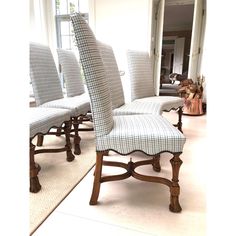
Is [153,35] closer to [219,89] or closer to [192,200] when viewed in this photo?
[192,200]

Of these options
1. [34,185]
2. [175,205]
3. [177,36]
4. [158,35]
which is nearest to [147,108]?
[175,205]

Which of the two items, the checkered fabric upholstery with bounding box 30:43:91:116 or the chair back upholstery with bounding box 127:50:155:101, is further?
the chair back upholstery with bounding box 127:50:155:101

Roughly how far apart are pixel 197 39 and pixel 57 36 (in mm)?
2510

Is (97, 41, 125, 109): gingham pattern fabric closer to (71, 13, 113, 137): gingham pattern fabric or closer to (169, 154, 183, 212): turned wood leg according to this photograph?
(71, 13, 113, 137): gingham pattern fabric

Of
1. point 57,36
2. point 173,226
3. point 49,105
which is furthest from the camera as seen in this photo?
point 57,36

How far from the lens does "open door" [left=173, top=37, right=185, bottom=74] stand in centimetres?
878

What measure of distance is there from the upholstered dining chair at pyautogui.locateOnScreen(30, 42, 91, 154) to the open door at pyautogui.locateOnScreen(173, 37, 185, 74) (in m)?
7.69

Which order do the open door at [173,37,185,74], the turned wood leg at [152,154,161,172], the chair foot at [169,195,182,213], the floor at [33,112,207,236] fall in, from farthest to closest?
the open door at [173,37,185,74], the turned wood leg at [152,154,161,172], the chair foot at [169,195,182,213], the floor at [33,112,207,236]

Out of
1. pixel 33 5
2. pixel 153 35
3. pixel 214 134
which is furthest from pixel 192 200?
pixel 33 5

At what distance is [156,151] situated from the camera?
44.9 inches

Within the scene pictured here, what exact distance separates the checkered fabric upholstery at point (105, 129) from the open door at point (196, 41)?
313cm

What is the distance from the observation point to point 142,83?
96.6 inches

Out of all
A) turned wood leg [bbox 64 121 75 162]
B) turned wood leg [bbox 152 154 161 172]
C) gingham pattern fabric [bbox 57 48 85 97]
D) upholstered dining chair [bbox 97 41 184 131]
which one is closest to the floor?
turned wood leg [bbox 152 154 161 172]

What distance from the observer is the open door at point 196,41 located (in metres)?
3.72
